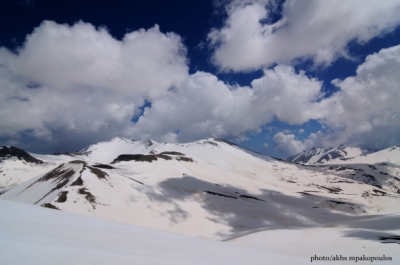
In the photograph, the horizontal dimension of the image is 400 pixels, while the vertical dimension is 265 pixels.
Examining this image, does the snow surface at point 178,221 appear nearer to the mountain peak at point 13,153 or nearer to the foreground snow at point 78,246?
the foreground snow at point 78,246

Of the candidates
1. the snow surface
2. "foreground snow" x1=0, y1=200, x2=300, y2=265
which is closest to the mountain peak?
the snow surface

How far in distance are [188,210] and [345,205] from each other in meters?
48.1

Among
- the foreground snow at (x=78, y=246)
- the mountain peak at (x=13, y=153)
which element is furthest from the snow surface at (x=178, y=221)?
the mountain peak at (x=13, y=153)

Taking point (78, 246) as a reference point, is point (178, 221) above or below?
above

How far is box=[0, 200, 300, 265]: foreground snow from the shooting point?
4.52 meters

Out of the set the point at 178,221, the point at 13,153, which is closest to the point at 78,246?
the point at 178,221

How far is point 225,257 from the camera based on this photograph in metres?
6.68

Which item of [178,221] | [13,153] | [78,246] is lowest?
[78,246]

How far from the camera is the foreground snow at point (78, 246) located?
4.52m

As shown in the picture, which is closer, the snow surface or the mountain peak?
the snow surface

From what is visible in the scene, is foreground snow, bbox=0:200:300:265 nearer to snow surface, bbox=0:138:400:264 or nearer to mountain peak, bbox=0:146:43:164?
snow surface, bbox=0:138:400:264

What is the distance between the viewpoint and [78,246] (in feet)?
17.6

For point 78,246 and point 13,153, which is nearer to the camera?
point 78,246

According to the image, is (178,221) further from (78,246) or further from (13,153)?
(13,153)
